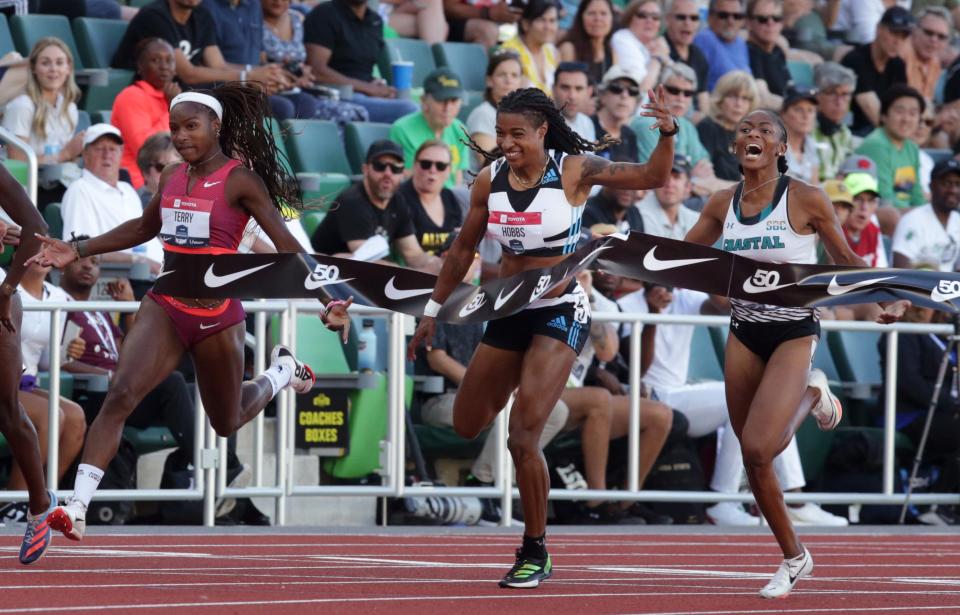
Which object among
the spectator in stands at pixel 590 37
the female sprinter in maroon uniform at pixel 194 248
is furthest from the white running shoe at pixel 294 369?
the spectator in stands at pixel 590 37

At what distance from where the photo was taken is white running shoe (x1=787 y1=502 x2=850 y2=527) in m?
12.9

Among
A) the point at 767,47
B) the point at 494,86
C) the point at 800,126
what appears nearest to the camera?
the point at 494,86

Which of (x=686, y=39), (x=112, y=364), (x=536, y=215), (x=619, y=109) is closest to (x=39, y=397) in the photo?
(x=112, y=364)

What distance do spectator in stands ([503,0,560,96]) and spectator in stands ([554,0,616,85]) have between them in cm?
44

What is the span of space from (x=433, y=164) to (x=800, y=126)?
14.8 ft

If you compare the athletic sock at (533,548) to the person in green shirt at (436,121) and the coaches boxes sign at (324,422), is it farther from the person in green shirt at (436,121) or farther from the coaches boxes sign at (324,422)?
the person in green shirt at (436,121)

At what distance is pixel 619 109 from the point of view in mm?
15000

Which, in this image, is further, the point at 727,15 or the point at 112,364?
the point at 727,15

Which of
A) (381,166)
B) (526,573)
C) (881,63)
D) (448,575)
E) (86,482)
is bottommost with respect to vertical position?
(448,575)

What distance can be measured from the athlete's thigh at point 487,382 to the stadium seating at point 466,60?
28.2 ft

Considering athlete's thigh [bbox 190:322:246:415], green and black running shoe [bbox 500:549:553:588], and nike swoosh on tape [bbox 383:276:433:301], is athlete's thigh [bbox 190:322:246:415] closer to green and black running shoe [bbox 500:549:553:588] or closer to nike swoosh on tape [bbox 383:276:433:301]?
nike swoosh on tape [bbox 383:276:433:301]

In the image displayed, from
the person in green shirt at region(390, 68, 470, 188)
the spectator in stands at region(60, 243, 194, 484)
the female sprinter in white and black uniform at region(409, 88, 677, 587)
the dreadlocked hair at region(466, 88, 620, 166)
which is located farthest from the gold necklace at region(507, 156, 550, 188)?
the person in green shirt at region(390, 68, 470, 188)

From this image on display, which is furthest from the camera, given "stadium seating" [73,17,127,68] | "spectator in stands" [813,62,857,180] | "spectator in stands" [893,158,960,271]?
"spectator in stands" [813,62,857,180]

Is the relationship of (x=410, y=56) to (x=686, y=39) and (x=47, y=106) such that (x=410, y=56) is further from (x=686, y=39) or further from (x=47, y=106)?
(x=47, y=106)
